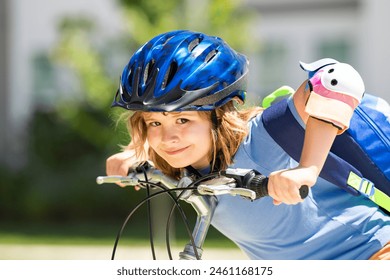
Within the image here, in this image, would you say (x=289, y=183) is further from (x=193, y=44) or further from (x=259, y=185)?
(x=193, y=44)

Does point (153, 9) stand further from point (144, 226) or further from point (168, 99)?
point (168, 99)

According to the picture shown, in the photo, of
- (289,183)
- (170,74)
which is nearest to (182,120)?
(170,74)

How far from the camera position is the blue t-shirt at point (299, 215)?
316 centimetres

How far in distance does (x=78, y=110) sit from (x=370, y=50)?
232 inches

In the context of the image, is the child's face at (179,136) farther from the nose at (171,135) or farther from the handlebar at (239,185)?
the handlebar at (239,185)

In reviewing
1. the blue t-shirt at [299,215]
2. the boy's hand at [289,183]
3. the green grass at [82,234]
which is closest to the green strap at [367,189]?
the blue t-shirt at [299,215]

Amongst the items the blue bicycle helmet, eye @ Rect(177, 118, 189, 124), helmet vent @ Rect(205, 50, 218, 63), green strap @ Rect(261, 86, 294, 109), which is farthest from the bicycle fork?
green strap @ Rect(261, 86, 294, 109)

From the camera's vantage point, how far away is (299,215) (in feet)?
10.4

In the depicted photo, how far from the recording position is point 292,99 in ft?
10.0

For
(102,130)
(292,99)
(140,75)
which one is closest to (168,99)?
(140,75)

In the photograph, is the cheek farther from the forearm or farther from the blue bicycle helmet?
the forearm

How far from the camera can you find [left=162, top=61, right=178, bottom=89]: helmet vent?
2844 millimetres

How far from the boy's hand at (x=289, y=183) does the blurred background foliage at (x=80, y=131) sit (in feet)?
33.0
